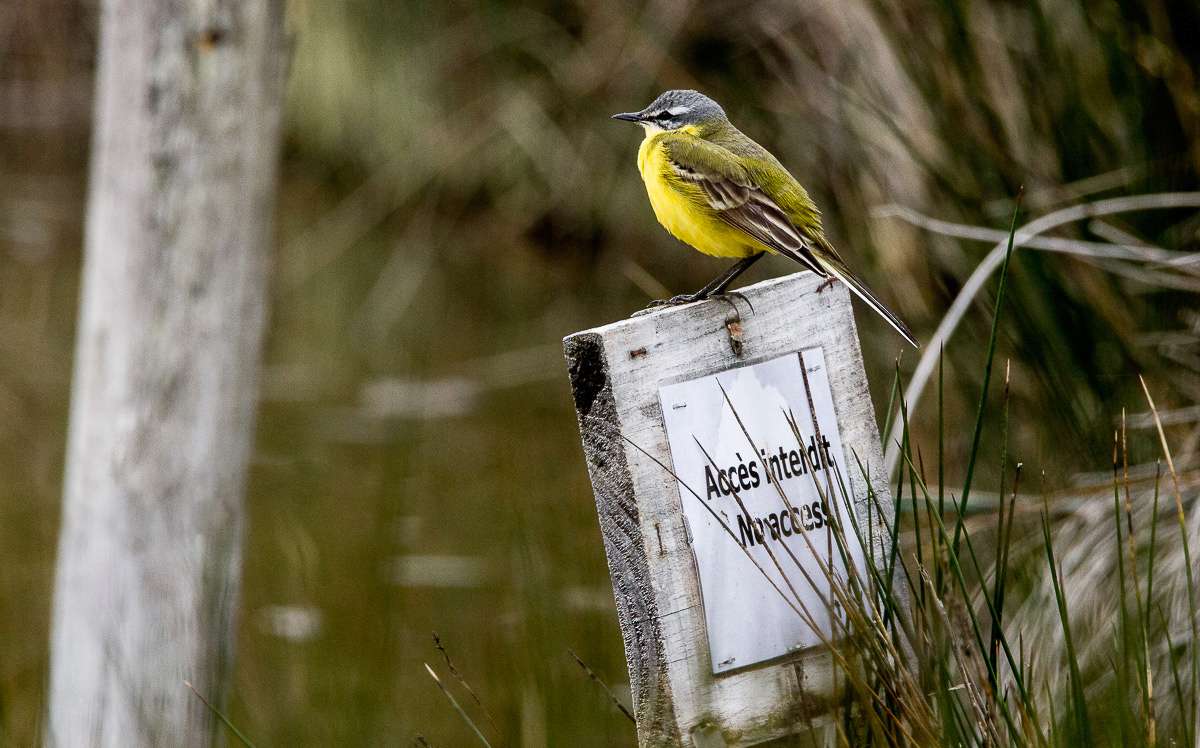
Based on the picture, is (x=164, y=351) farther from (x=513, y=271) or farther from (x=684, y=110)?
(x=513, y=271)

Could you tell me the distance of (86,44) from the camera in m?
7.90

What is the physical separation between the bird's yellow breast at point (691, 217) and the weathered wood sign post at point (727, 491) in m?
0.22

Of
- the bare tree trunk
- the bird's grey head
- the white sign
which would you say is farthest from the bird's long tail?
the bare tree trunk

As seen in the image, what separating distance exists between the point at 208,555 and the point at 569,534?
5.06 feet

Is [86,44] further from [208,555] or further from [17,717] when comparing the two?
[208,555]

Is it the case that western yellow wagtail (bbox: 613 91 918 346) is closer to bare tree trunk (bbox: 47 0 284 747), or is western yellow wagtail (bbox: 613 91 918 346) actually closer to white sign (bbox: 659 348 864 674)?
white sign (bbox: 659 348 864 674)

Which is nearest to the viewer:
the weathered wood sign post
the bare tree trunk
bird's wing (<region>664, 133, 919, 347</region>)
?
the weathered wood sign post

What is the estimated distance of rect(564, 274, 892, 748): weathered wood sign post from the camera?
4.71ft

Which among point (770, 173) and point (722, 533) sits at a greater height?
point (770, 173)

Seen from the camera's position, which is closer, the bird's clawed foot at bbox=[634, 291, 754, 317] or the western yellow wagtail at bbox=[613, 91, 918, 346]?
the bird's clawed foot at bbox=[634, 291, 754, 317]

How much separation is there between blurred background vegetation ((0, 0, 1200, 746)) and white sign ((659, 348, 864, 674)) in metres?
0.40

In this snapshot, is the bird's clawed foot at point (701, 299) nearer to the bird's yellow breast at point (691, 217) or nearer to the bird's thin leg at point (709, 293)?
the bird's thin leg at point (709, 293)

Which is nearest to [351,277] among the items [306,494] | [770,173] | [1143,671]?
[306,494]

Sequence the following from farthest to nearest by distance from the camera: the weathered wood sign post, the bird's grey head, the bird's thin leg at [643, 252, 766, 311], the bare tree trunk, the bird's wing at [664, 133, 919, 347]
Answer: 1. the bare tree trunk
2. the bird's grey head
3. the bird's wing at [664, 133, 919, 347]
4. the bird's thin leg at [643, 252, 766, 311]
5. the weathered wood sign post
